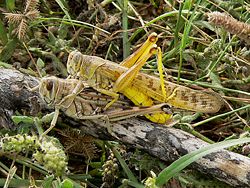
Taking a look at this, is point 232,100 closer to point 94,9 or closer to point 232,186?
point 232,186

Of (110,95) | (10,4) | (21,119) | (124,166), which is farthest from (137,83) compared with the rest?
(10,4)

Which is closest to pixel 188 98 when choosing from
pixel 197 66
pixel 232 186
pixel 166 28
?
pixel 232 186

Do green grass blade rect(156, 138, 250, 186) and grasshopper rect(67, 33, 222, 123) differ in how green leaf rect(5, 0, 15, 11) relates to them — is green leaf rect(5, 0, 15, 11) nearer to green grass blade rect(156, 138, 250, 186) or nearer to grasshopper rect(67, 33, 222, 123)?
grasshopper rect(67, 33, 222, 123)

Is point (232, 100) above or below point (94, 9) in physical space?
below

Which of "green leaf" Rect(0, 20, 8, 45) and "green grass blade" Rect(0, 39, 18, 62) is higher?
"green leaf" Rect(0, 20, 8, 45)

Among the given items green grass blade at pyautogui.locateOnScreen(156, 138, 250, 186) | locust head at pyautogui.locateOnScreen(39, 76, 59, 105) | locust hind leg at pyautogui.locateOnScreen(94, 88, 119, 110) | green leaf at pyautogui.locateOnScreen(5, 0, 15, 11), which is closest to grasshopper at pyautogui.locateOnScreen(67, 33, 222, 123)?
locust hind leg at pyautogui.locateOnScreen(94, 88, 119, 110)
